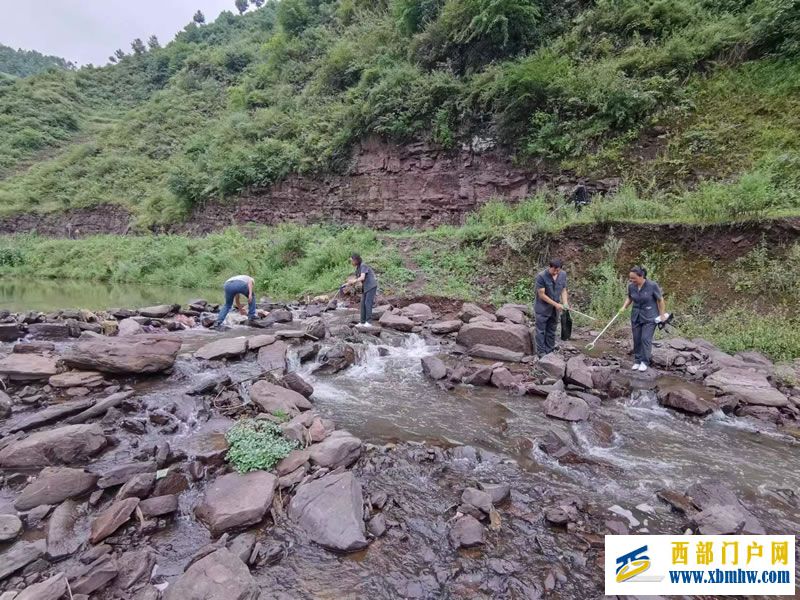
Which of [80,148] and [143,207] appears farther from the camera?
[80,148]

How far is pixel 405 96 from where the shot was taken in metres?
19.9

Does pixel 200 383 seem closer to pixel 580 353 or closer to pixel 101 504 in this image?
pixel 101 504

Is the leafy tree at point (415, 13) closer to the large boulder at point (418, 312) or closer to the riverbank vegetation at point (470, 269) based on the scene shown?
the riverbank vegetation at point (470, 269)

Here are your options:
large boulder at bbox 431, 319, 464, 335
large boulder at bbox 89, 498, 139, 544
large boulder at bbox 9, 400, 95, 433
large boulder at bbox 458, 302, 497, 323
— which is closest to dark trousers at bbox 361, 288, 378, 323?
large boulder at bbox 431, 319, 464, 335

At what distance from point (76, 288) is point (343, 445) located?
21796mm

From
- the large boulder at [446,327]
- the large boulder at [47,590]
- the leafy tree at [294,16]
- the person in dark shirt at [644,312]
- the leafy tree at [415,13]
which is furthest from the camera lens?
the leafy tree at [294,16]

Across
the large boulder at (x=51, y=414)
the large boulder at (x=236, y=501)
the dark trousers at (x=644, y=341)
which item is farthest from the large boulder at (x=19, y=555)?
the dark trousers at (x=644, y=341)

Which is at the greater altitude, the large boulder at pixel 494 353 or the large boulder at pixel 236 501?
the large boulder at pixel 494 353

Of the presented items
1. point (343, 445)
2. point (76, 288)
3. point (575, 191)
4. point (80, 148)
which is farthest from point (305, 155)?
point (80, 148)

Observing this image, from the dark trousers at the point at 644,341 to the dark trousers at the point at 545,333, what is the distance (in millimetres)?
1446

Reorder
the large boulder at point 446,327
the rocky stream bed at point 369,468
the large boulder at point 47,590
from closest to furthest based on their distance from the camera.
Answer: the large boulder at point 47,590 < the rocky stream bed at point 369,468 < the large boulder at point 446,327

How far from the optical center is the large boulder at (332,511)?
3.40m

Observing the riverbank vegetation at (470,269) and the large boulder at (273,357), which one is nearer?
the large boulder at (273,357)

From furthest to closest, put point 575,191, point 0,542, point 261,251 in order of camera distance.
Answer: point 261,251
point 575,191
point 0,542
